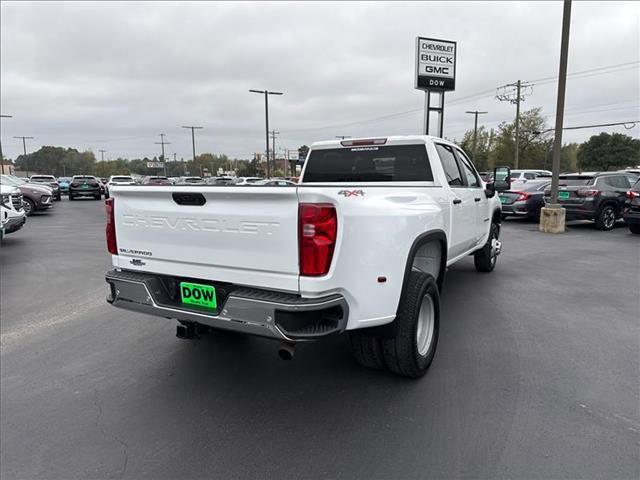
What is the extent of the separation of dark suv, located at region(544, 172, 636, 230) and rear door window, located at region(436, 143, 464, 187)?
9.70 m

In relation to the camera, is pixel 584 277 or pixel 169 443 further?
pixel 584 277

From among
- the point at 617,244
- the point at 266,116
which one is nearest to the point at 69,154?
the point at 266,116

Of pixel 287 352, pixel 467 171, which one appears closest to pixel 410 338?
pixel 287 352

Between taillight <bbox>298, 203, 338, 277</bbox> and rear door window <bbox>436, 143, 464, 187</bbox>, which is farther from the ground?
rear door window <bbox>436, 143, 464, 187</bbox>

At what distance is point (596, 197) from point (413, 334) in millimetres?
12201

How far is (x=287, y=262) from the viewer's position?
2680mm

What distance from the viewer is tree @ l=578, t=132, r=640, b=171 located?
59072mm

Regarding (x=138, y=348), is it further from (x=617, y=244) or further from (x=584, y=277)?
(x=617, y=244)

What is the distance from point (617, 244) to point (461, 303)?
709cm

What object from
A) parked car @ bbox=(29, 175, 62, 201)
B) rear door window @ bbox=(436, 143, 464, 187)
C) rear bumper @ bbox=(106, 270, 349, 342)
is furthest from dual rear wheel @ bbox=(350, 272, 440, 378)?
parked car @ bbox=(29, 175, 62, 201)

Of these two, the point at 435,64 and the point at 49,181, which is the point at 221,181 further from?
the point at 49,181

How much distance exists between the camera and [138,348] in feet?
14.0

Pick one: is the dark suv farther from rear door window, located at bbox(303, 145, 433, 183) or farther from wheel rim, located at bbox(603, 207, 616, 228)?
rear door window, located at bbox(303, 145, 433, 183)

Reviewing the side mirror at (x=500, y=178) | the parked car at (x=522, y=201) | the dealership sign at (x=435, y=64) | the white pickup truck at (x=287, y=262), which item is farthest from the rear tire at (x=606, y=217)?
the white pickup truck at (x=287, y=262)
